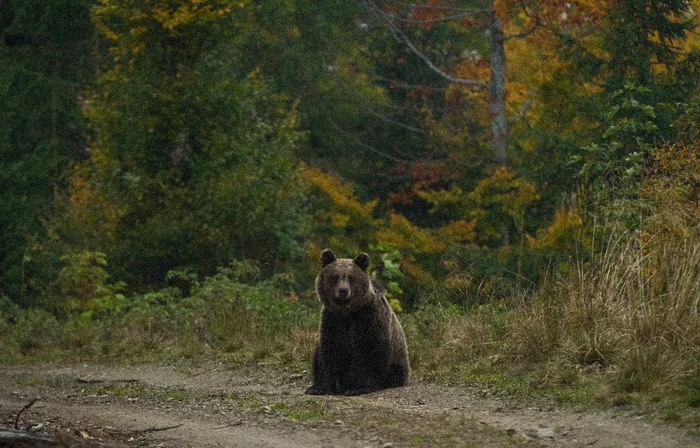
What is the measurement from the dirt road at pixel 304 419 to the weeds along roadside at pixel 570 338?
1.20 ft

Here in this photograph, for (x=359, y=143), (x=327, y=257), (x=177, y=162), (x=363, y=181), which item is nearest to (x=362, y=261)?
(x=327, y=257)

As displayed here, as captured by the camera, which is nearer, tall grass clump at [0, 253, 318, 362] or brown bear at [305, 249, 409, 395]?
brown bear at [305, 249, 409, 395]

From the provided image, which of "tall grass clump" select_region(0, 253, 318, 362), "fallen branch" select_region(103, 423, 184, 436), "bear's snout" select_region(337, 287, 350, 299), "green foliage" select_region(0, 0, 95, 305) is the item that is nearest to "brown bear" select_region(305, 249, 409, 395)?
"bear's snout" select_region(337, 287, 350, 299)

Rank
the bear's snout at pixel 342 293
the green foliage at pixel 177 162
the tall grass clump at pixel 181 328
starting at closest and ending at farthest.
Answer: the bear's snout at pixel 342 293 < the tall grass clump at pixel 181 328 < the green foliage at pixel 177 162

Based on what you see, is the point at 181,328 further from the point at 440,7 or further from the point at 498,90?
the point at 498,90

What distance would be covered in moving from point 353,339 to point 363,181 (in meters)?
25.6

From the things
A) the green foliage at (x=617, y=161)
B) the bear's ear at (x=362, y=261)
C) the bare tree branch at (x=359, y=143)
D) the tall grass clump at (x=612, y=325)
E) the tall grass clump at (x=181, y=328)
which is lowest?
the tall grass clump at (x=181, y=328)

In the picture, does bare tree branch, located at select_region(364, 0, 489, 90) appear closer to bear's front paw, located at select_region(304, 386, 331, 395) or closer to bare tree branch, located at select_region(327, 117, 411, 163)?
bare tree branch, located at select_region(327, 117, 411, 163)

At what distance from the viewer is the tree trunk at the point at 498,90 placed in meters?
31.9

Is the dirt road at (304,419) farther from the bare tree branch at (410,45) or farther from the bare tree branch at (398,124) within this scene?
the bare tree branch at (398,124)

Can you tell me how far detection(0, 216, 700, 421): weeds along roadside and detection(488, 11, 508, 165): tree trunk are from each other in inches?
662

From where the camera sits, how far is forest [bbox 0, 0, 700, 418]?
10977 mm

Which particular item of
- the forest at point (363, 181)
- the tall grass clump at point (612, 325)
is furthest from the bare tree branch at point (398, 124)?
the tall grass clump at point (612, 325)

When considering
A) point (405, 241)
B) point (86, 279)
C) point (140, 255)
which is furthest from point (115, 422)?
point (405, 241)
